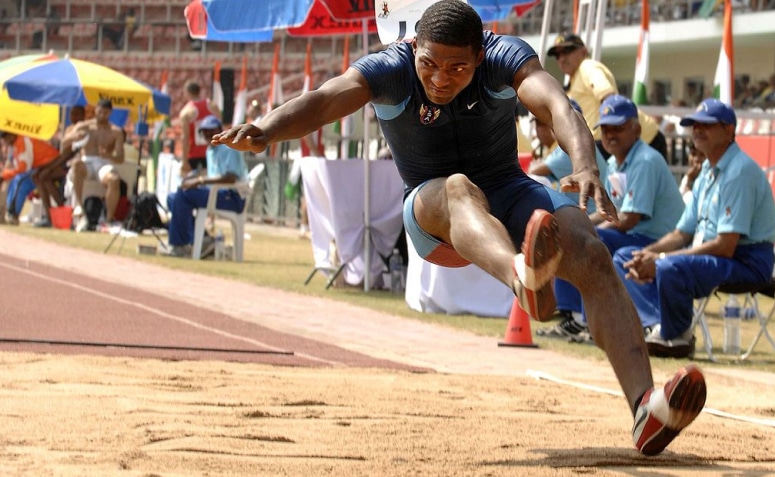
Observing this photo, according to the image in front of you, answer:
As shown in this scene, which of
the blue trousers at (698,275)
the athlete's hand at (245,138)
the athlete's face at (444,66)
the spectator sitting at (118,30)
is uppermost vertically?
the spectator sitting at (118,30)

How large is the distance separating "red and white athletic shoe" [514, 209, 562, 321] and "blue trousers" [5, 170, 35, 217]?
60.9 ft

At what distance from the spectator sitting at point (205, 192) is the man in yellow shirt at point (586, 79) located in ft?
17.2

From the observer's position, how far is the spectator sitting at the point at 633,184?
9.62 metres

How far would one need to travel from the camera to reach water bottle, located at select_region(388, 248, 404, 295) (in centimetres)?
1334


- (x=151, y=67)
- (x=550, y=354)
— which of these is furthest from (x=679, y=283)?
(x=151, y=67)

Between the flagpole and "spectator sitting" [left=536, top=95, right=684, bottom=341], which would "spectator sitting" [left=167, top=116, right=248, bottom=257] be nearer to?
the flagpole

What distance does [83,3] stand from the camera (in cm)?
4459

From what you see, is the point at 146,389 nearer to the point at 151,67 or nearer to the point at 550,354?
the point at 550,354

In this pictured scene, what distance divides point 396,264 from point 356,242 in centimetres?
45

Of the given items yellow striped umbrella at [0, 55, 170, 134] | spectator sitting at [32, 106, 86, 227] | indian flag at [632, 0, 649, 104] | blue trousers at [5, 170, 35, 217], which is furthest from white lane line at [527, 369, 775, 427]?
blue trousers at [5, 170, 35, 217]

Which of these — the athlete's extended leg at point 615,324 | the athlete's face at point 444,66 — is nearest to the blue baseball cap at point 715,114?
the athlete's face at point 444,66

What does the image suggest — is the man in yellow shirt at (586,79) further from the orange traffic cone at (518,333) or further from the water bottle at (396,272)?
the water bottle at (396,272)

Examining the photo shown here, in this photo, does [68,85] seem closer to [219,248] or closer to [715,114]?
[219,248]

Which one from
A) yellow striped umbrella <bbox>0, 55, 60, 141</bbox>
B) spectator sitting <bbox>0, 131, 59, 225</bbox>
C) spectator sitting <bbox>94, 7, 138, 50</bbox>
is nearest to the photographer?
yellow striped umbrella <bbox>0, 55, 60, 141</bbox>
